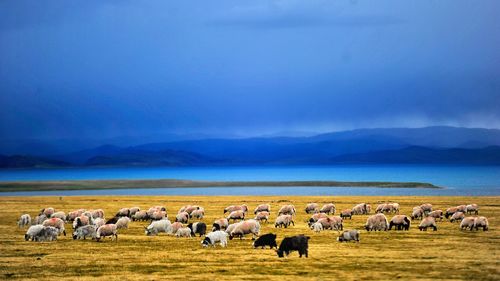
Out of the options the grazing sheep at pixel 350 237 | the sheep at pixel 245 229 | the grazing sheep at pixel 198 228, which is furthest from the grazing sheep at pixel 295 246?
the grazing sheep at pixel 198 228

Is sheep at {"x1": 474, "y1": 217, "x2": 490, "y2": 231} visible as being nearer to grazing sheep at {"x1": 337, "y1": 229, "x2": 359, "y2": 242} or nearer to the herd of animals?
the herd of animals

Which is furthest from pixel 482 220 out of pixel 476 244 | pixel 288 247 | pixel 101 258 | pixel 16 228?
pixel 16 228

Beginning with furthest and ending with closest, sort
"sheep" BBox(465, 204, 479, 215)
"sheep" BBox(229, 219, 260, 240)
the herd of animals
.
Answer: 1. "sheep" BBox(465, 204, 479, 215)
2. "sheep" BBox(229, 219, 260, 240)
3. the herd of animals

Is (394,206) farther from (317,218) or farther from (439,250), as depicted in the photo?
(439,250)

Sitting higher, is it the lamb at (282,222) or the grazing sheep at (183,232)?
the lamb at (282,222)

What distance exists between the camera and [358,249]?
22781mm

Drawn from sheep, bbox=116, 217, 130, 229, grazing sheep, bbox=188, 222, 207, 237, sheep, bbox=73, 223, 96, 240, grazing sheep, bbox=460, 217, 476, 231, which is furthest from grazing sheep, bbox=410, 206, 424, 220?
sheep, bbox=73, 223, 96, 240

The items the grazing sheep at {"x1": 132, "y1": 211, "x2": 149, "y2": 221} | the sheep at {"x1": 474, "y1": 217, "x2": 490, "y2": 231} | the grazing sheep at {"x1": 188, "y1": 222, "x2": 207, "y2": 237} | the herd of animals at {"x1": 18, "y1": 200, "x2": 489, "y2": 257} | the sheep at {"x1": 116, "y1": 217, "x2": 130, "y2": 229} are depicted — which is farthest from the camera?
the grazing sheep at {"x1": 132, "y1": 211, "x2": 149, "y2": 221}

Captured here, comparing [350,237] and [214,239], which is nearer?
[214,239]

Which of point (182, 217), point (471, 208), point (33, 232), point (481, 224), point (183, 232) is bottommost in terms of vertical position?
point (183, 232)

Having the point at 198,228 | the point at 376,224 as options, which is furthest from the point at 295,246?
the point at 376,224

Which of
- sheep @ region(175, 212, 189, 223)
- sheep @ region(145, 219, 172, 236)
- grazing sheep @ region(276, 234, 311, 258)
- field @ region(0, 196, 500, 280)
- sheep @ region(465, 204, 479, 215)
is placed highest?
sheep @ region(465, 204, 479, 215)

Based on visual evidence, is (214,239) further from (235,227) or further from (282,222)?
(282,222)

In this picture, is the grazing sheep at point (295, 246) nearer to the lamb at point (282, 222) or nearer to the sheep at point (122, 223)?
the lamb at point (282, 222)
